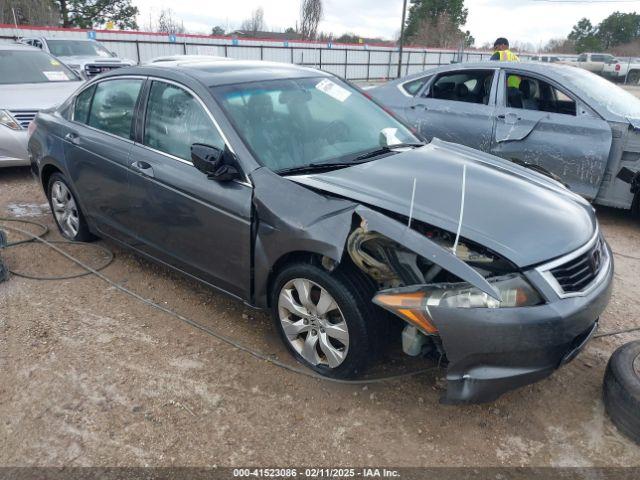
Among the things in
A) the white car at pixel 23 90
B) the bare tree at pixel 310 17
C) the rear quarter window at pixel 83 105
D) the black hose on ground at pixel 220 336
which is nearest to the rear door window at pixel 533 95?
the black hose on ground at pixel 220 336

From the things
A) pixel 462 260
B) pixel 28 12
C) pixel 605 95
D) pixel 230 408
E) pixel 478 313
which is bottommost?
pixel 230 408

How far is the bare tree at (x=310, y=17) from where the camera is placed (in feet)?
169

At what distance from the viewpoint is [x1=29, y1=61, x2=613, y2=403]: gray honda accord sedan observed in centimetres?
227

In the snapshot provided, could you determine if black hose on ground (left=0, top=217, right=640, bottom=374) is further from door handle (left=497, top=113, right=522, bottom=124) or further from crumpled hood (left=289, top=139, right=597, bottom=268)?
door handle (left=497, top=113, right=522, bottom=124)

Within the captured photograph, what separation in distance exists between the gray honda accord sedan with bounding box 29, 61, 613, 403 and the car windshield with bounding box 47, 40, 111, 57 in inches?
479

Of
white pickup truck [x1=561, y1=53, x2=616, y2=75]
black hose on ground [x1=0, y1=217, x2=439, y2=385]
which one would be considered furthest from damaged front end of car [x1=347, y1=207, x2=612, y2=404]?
→ white pickup truck [x1=561, y1=53, x2=616, y2=75]

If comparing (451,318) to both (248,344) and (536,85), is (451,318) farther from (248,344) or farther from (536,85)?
(536,85)

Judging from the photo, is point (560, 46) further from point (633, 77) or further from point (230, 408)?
point (230, 408)

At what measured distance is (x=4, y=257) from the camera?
4387 mm

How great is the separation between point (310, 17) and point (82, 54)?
137ft

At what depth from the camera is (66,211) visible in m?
4.62

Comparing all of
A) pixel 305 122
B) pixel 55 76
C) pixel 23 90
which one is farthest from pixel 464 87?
pixel 55 76

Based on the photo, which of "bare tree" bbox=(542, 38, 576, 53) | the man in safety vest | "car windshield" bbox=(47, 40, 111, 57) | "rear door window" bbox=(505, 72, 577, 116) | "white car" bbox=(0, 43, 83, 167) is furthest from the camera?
"bare tree" bbox=(542, 38, 576, 53)

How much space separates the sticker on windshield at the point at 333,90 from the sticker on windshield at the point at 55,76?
5.86 meters
